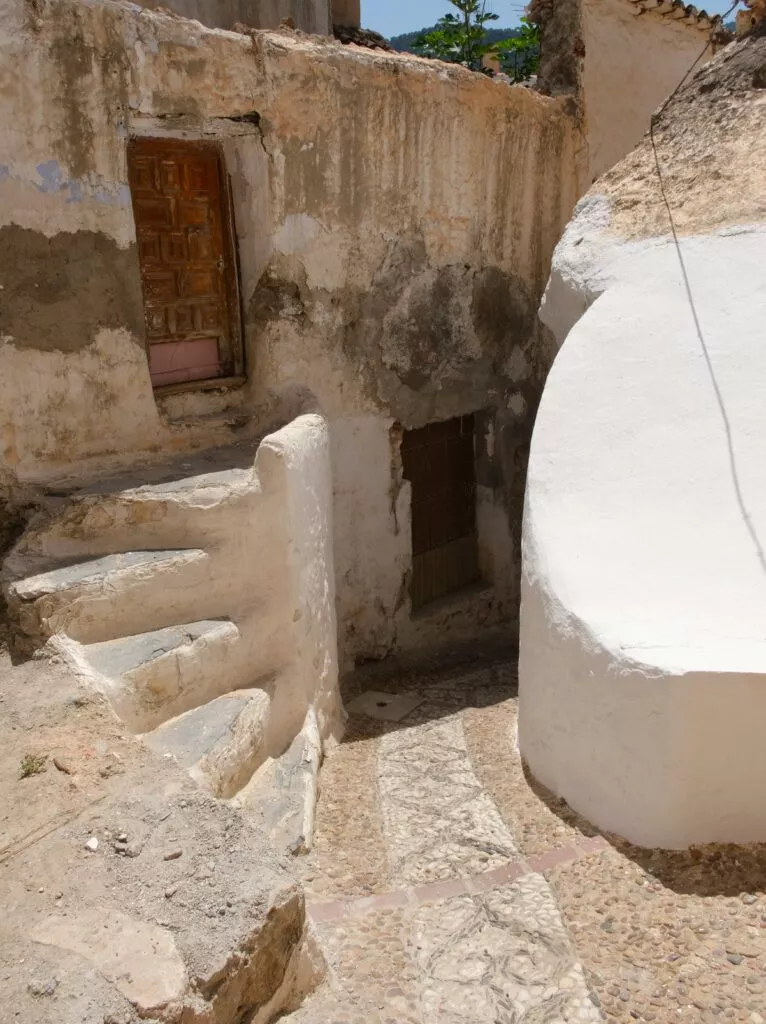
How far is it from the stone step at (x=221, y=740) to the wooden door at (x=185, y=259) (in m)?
2.38

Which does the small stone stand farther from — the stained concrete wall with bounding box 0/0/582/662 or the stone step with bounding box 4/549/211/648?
the stained concrete wall with bounding box 0/0/582/662

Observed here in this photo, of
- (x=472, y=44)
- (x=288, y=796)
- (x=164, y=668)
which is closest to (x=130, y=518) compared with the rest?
(x=164, y=668)

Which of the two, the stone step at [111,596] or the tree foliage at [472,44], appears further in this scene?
the tree foliage at [472,44]

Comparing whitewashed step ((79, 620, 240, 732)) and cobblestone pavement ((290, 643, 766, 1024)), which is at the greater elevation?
whitewashed step ((79, 620, 240, 732))

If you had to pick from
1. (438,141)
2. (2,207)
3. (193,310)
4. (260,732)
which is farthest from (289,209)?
(260,732)

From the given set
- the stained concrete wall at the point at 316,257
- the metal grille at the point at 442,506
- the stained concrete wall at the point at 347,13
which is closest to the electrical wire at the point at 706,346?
the stained concrete wall at the point at 316,257

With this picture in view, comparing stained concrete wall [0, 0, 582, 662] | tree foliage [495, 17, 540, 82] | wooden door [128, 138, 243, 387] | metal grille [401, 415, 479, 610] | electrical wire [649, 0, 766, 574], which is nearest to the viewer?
electrical wire [649, 0, 766, 574]

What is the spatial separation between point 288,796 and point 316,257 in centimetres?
365

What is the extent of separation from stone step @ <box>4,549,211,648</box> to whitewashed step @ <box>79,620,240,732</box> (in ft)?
0.26

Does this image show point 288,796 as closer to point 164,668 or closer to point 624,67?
point 164,668

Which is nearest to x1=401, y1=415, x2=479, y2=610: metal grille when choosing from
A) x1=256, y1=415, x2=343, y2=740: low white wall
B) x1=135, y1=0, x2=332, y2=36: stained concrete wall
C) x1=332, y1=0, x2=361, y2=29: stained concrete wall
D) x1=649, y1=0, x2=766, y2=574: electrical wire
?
x1=256, y1=415, x2=343, y2=740: low white wall

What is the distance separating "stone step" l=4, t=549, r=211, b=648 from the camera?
387 cm

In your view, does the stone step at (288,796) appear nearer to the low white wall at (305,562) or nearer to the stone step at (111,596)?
the low white wall at (305,562)

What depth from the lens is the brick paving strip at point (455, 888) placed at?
3.67 metres
